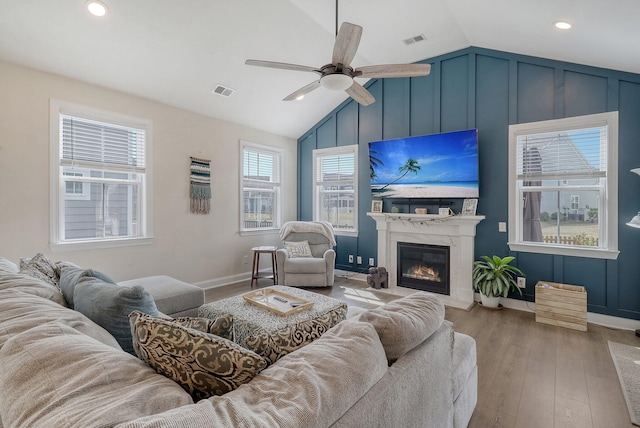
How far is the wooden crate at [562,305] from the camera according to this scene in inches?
127

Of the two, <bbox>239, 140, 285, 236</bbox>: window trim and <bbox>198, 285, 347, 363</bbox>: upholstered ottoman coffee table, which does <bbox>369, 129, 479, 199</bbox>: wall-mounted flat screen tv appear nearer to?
<bbox>239, 140, 285, 236</bbox>: window trim

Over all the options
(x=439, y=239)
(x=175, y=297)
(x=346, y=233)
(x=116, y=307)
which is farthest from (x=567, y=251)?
(x=116, y=307)

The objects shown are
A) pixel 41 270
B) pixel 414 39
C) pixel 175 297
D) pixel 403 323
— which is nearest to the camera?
pixel 403 323

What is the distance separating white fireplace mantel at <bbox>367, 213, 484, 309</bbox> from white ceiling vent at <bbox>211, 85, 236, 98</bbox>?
9.08 feet

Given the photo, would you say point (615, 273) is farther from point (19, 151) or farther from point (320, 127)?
point (19, 151)

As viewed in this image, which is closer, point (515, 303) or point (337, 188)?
point (515, 303)

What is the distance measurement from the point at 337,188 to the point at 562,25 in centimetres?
369

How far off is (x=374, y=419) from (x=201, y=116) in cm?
463

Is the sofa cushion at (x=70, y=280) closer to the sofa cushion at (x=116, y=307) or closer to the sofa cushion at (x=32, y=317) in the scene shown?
the sofa cushion at (x=116, y=307)

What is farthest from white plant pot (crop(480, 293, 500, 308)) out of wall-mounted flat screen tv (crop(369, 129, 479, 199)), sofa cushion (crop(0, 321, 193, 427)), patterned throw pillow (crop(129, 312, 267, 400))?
sofa cushion (crop(0, 321, 193, 427))

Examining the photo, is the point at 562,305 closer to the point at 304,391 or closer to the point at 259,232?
the point at 304,391

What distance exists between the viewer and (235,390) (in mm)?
862

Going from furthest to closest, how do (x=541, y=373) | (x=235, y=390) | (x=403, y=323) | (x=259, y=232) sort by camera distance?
(x=259, y=232)
(x=541, y=373)
(x=403, y=323)
(x=235, y=390)

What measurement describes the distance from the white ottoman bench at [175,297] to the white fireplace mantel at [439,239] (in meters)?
2.85
